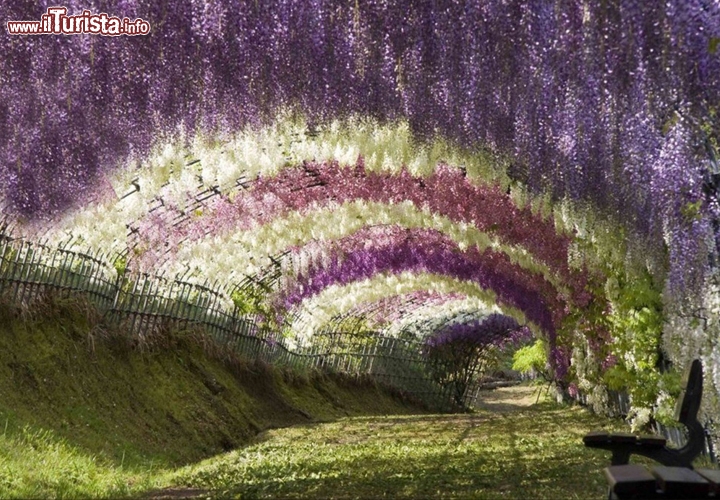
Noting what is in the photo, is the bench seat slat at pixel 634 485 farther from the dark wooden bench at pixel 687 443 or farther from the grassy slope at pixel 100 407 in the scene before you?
the grassy slope at pixel 100 407

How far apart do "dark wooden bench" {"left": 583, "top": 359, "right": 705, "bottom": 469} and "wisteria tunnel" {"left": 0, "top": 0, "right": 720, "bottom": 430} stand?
1.68 meters

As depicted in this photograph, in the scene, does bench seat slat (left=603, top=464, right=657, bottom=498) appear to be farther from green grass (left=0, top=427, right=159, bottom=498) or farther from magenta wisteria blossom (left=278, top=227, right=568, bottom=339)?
magenta wisteria blossom (left=278, top=227, right=568, bottom=339)

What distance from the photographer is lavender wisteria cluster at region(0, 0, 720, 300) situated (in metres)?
5.59

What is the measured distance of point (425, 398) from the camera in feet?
88.5

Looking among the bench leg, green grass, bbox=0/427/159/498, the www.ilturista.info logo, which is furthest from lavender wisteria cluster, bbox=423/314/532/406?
the bench leg

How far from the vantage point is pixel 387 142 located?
9.84 m

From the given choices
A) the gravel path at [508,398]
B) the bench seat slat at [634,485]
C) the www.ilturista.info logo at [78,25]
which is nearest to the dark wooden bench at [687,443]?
the bench seat slat at [634,485]

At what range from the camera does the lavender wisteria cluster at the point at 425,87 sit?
5594mm

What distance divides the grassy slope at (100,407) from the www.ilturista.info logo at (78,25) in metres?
2.87

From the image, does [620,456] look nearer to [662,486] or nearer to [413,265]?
[662,486]

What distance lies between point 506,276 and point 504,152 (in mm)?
11809

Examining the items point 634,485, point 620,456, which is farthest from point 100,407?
point 634,485

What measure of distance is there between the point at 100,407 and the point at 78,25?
14.2 ft

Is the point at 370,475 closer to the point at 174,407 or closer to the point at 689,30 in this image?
the point at 689,30
